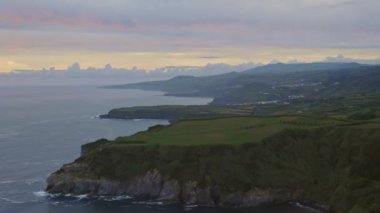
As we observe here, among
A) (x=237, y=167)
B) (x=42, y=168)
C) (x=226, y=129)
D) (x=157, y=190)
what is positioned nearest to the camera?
(x=237, y=167)

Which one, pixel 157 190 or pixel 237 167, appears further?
pixel 157 190

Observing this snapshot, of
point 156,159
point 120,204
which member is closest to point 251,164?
point 156,159

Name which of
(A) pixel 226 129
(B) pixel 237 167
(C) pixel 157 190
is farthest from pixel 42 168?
(B) pixel 237 167

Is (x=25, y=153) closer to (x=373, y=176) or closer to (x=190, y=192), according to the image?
(x=190, y=192)

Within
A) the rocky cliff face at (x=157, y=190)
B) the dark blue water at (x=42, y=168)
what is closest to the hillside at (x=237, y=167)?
the rocky cliff face at (x=157, y=190)

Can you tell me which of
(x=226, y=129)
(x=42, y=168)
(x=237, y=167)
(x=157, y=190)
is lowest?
(x=157, y=190)

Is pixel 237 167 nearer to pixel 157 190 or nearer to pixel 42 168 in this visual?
pixel 157 190
